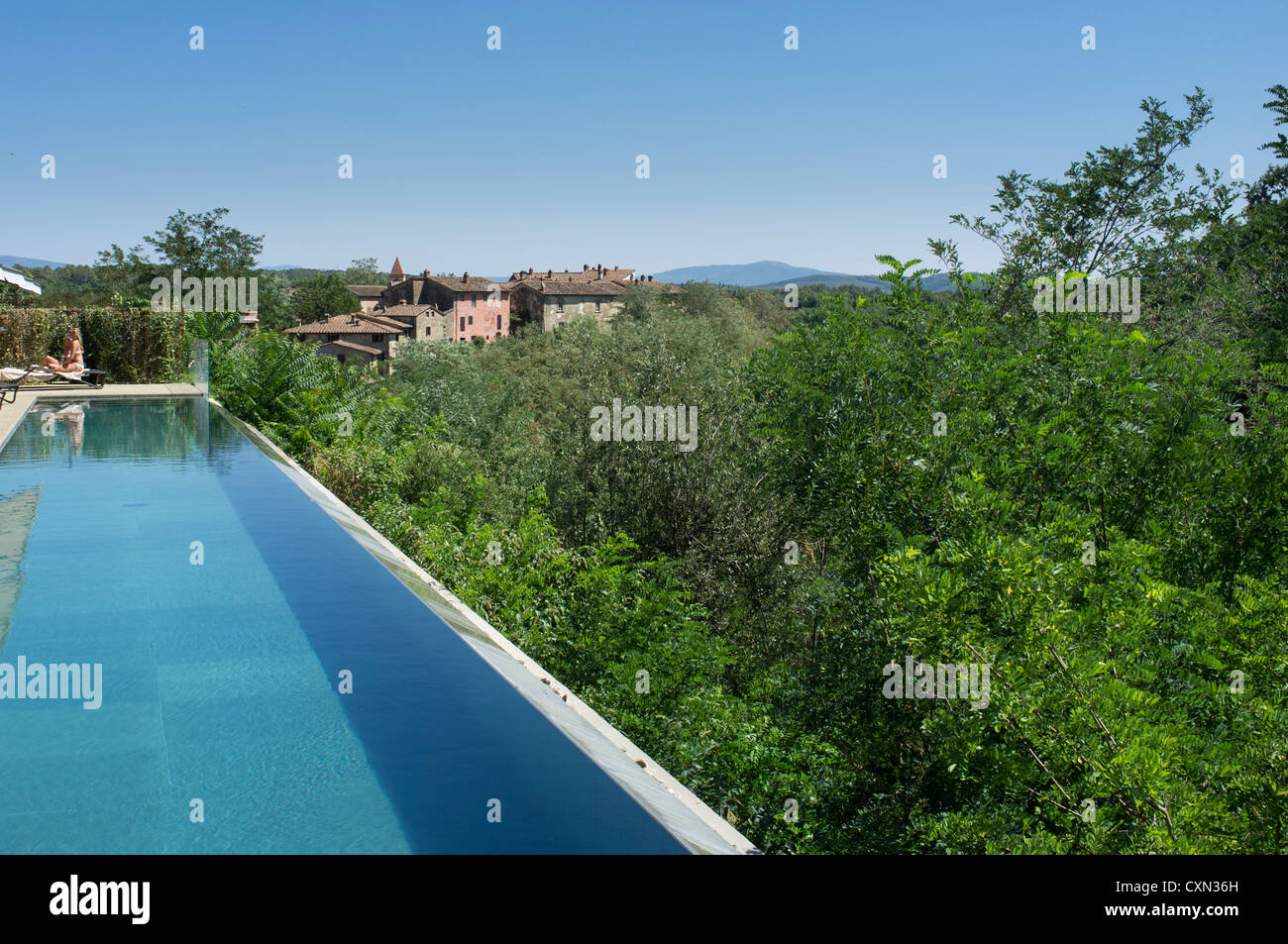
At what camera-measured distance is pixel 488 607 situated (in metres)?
9.58

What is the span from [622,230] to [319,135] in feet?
43.3

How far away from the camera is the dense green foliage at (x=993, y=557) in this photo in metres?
4.52

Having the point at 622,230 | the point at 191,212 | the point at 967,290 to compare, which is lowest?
the point at 967,290

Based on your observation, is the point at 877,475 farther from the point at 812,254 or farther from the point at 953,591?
the point at 812,254

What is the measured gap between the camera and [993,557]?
4.93m

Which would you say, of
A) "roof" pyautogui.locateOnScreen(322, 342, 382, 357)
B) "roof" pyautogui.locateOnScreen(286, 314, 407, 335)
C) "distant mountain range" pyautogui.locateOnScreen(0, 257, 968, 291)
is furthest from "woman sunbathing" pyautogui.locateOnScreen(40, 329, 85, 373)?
"roof" pyautogui.locateOnScreen(286, 314, 407, 335)

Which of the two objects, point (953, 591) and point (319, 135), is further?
point (319, 135)

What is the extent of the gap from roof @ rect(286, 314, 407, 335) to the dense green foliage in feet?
217

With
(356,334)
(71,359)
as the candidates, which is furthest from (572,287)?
(71,359)

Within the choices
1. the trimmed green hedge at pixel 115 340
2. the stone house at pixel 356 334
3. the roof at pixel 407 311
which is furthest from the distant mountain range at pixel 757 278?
the stone house at pixel 356 334

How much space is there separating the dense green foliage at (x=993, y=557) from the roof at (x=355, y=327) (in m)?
66.2

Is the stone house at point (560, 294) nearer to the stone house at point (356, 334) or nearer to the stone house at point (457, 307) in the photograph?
the stone house at point (457, 307)

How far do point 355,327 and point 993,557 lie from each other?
82.6 metres
